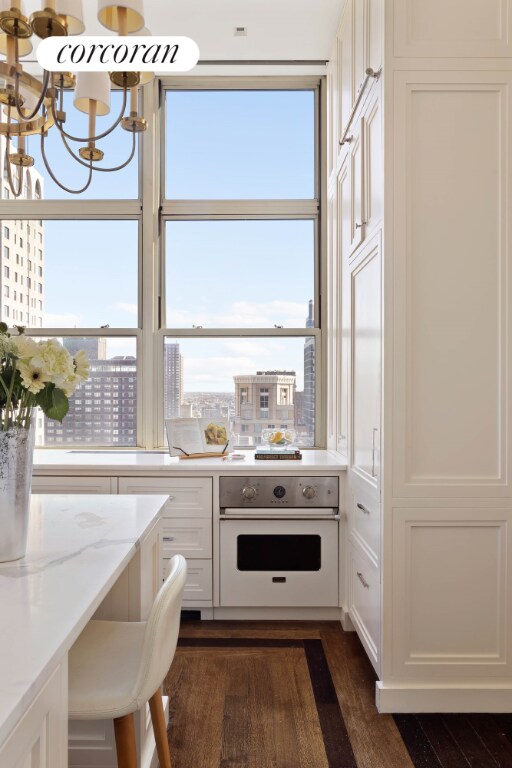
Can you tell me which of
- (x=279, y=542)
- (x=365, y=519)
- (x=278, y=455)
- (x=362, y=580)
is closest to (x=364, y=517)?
(x=365, y=519)

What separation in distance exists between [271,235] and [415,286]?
5.65 ft

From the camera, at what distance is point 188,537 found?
9.50 feet

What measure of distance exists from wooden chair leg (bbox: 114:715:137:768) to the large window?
91.9 inches

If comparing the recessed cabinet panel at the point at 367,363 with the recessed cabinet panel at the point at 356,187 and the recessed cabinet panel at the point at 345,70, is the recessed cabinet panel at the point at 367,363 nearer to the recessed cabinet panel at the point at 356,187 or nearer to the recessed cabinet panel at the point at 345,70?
the recessed cabinet panel at the point at 356,187

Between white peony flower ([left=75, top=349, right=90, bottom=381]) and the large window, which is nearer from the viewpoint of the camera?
white peony flower ([left=75, top=349, right=90, bottom=381])

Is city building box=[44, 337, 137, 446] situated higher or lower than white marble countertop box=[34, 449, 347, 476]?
higher

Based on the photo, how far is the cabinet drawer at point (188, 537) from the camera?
9.47 ft

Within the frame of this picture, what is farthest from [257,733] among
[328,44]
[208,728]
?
[328,44]

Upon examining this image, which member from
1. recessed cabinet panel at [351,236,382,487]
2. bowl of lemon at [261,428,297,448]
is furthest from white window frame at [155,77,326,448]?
recessed cabinet panel at [351,236,382,487]

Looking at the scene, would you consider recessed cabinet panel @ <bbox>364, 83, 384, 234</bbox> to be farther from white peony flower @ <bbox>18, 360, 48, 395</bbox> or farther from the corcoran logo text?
white peony flower @ <bbox>18, 360, 48, 395</bbox>

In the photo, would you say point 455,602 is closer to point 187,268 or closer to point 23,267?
point 187,268

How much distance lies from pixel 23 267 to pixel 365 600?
9.23 ft

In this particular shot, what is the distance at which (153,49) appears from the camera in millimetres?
1549

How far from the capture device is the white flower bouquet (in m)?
1.19
